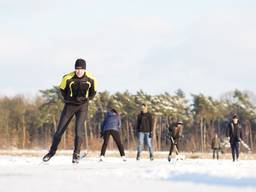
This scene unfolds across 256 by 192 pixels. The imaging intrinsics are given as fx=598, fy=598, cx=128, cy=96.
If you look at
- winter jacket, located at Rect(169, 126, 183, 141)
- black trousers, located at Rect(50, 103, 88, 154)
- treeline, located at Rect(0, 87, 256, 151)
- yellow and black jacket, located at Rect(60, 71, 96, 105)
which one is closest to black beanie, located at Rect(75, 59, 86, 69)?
yellow and black jacket, located at Rect(60, 71, 96, 105)

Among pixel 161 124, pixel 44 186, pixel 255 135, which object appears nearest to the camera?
pixel 44 186

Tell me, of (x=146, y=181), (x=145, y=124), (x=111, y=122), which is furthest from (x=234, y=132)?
(x=146, y=181)

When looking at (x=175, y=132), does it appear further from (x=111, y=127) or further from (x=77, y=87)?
(x=77, y=87)

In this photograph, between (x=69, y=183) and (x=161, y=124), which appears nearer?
(x=69, y=183)

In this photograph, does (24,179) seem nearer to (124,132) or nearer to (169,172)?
(169,172)

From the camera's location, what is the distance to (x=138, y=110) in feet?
271

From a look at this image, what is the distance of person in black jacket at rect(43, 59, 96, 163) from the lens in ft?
32.5

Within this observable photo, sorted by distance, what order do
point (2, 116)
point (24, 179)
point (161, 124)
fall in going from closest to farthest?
point (24, 179) < point (2, 116) < point (161, 124)

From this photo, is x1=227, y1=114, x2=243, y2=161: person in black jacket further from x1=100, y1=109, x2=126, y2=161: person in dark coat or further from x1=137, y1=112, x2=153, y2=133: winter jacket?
x1=100, y1=109, x2=126, y2=161: person in dark coat

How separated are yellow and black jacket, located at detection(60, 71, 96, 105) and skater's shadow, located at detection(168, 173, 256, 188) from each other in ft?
12.9

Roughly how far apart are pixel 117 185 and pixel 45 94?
247 ft

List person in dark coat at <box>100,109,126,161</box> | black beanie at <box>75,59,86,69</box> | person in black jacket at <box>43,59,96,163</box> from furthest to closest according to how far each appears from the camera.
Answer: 1. person in dark coat at <box>100,109,126,161</box>
2. person in black jacket at <box>43,59,96,163</box>
3. black beanie at <box>75,59,86,69</box>

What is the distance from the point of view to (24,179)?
6.26m

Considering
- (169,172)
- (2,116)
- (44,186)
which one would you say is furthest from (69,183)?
(2,116)
